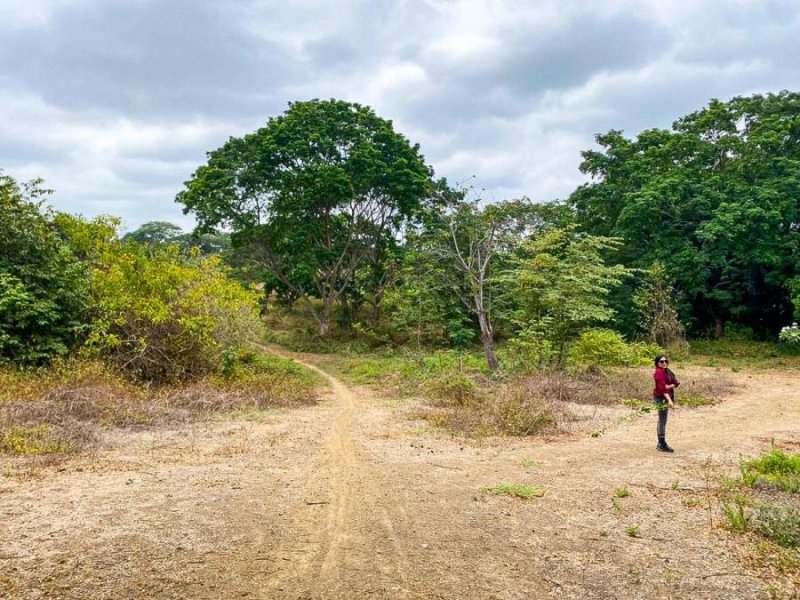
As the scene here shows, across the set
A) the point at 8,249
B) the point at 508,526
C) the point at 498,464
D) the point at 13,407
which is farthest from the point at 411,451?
the point at 8,249

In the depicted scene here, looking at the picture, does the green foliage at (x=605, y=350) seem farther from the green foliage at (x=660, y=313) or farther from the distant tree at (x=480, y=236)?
the green foliage at (x=660, y=313)

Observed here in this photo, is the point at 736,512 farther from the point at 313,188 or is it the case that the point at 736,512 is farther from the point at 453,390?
the point at 313,188

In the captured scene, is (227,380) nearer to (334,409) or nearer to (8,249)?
(334,409)

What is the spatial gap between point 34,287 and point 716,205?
26.0 m

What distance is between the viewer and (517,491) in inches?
256

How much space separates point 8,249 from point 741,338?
96.2 feet

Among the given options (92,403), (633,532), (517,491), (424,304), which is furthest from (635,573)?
(424,304)

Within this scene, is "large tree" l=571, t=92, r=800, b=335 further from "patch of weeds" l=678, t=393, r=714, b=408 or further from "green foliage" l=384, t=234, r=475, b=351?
"patch of weeds" l=678, t=393, r=714, b=408

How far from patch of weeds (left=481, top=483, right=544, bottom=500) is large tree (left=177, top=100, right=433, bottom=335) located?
19879mm

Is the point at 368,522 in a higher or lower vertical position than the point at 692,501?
lower

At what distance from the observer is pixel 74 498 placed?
19.6ft

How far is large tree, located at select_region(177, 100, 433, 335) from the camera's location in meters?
25.1

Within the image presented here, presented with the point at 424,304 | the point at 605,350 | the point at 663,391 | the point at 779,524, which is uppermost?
the point at 424,304

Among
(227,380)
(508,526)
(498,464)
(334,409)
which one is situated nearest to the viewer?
(508,526)
